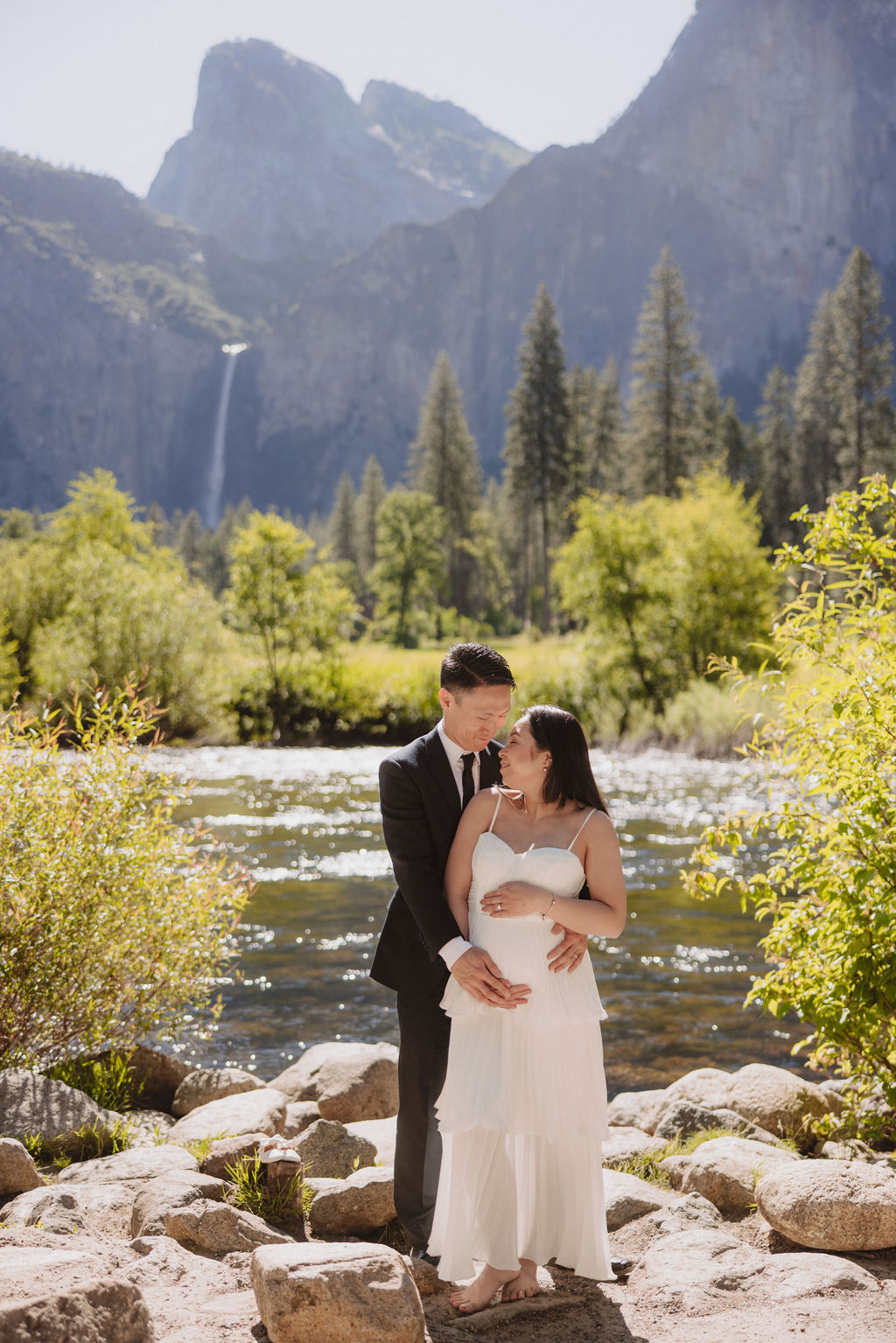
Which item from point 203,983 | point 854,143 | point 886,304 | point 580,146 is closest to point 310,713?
point 203,983

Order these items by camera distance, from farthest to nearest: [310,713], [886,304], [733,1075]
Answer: [886,304], [310,713], [733,1075]

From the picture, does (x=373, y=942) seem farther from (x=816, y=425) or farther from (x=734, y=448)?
(x=734, y=448)

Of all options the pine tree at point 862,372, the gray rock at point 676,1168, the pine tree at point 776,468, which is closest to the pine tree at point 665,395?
the pine tree at point 862,372

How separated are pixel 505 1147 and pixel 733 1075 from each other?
393 cm

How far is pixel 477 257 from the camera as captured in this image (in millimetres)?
189250

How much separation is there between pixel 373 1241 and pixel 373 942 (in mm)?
7458

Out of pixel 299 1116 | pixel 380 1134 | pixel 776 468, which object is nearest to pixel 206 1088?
pixel 299 1116

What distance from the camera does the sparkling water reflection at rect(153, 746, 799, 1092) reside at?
9.27 metres

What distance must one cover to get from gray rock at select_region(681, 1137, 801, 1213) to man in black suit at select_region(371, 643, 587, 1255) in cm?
175

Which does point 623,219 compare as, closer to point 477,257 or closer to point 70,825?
point 477,257

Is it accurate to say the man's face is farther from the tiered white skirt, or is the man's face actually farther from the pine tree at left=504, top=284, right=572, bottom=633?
the pine tree at left=504, top=284, right=572, bottom=633

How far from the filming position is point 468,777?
4277 mm

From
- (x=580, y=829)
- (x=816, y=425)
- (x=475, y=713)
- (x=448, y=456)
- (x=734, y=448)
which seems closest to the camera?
(x=580, y=829)

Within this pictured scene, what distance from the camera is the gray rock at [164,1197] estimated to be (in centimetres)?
440
